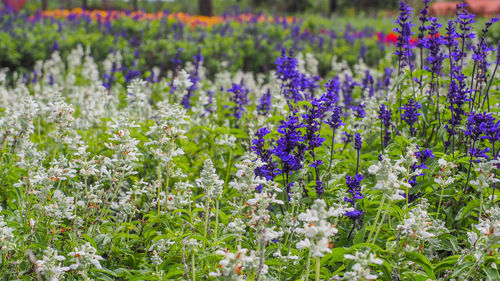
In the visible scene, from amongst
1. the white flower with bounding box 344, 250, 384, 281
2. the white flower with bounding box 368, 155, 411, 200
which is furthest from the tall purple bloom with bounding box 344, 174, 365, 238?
the white flower with bounding box 344, 250, 384, 281

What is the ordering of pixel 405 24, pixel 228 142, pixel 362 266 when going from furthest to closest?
pixel 228 142 → pixel 405 24 → pixel 362 266

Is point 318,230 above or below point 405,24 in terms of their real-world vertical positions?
below

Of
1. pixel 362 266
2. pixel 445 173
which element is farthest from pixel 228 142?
pixel 362 266

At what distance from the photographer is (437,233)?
3100 mm

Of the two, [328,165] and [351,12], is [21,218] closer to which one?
[328,165]

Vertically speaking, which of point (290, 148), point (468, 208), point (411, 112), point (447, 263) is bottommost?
point (447, 263)

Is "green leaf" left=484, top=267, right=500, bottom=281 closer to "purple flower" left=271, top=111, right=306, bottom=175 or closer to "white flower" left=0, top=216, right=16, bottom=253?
"purple flower" left=271, top=111, right=306, bottom=175

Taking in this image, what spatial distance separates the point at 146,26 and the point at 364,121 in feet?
34.2

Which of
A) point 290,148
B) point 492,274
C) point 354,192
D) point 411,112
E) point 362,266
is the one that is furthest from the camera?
point 411,112

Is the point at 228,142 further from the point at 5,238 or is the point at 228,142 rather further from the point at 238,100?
the point at 5,238

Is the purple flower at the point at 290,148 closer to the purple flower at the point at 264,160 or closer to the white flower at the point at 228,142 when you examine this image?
the purple flower at the point at 264,160

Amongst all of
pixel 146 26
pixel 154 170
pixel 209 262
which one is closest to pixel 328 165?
pixel 209 262

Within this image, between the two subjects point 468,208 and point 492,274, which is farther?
point 468,208

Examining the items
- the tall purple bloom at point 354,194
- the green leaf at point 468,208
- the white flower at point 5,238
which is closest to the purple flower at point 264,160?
the tall purple bloom at point 354,194
